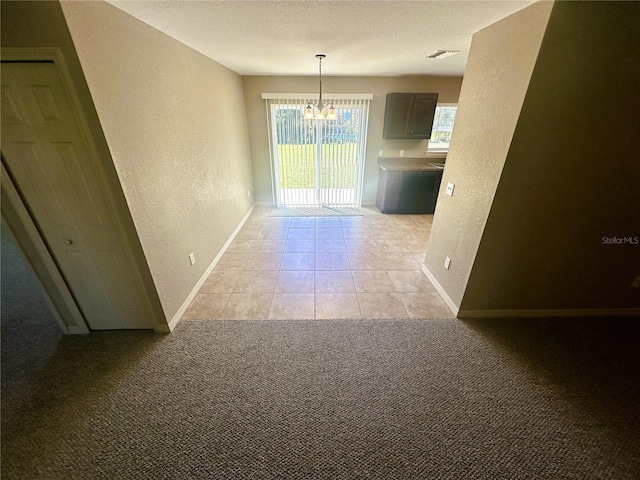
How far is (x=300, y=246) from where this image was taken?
12.2 ft

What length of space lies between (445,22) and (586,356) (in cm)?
279

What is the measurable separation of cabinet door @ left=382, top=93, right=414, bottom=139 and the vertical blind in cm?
38

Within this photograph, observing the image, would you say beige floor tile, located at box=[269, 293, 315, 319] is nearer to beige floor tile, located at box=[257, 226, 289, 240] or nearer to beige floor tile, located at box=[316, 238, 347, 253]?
beige floor tile, located at box=[316, 238, 347, 253]

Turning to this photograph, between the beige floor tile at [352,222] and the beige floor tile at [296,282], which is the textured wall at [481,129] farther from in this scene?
the beige floor tile at [352,222]

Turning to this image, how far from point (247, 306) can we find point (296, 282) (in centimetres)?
62

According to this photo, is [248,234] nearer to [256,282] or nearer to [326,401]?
[256,282]

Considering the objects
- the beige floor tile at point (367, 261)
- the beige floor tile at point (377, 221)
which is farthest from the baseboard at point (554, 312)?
the beige floor tile at point (377, 221)

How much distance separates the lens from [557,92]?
1.54 metres

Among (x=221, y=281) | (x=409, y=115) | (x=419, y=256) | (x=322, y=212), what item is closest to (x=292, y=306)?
(x=221, y=281)

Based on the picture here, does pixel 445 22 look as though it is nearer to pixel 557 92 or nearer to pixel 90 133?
pixel 557 92

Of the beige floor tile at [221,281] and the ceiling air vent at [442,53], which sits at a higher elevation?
the ceiling air vent at [442,53]

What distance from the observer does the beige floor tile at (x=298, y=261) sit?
318 cm

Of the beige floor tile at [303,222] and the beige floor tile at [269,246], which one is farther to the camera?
the beige floor tile at [303,222]

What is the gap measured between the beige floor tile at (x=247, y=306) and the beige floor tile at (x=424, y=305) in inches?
56.3
